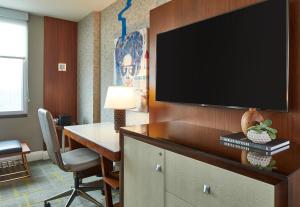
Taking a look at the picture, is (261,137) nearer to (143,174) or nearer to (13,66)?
(143,174)

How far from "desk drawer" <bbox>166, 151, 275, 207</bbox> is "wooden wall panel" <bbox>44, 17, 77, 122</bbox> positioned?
10.4 ft

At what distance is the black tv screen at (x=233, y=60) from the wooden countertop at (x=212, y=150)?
0.80 ft

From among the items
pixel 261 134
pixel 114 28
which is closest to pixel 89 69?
pixel 114 28

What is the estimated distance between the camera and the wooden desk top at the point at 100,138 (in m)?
1.86

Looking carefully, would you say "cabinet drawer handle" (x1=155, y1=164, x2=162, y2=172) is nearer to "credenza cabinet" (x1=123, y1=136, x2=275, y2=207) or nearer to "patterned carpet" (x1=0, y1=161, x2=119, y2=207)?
"credenza cabinet" (x1=123, y1=136, x2=275, y2=207)

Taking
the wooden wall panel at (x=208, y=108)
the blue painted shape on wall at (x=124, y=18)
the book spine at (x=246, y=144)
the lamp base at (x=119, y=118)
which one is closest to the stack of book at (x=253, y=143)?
the book spine at (x=246, y=144)

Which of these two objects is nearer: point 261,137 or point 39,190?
point 261,137

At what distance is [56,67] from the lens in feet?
12.8

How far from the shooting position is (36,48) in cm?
371

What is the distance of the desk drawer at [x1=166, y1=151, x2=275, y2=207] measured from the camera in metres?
0.88

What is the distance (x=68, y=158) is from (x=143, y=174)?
114cm

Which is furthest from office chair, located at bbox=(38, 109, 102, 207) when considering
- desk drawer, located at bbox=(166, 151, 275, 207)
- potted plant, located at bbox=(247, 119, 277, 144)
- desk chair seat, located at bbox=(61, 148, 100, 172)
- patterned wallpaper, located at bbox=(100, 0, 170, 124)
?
potted plant, located at bbox=(247, 119, 277, 144)

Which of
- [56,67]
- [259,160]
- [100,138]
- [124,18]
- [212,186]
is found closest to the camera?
[259,160]

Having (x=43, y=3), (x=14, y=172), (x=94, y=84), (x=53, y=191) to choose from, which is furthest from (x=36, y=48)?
(x=53, y=191)
